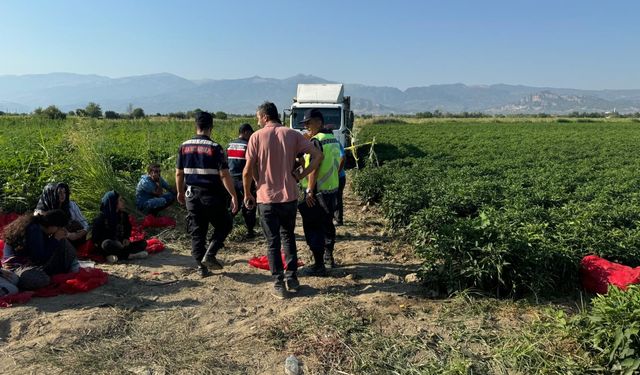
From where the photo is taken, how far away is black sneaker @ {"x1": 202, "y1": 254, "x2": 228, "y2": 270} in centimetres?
527

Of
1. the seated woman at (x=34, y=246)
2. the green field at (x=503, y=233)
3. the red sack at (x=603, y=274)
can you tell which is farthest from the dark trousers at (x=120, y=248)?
the red sack at (x=603, y=274)

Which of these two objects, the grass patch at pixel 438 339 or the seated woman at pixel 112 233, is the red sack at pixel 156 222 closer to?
the seated woman at pixel 112 233

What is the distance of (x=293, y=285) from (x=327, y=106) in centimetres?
1117

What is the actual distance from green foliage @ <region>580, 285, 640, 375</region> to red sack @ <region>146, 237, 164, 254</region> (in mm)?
5252

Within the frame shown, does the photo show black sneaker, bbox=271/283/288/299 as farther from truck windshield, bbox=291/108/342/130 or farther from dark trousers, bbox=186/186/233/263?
truck windshield, bbox=291/108/342/130

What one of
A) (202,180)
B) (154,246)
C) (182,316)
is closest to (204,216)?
(202,180)

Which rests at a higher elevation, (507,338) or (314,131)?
(314,131)

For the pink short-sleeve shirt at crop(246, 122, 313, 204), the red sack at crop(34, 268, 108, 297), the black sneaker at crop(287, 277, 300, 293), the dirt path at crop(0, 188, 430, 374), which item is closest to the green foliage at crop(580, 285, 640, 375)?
the dirt path at crop(0, 188, 430, 374)

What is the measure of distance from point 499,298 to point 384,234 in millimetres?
3173

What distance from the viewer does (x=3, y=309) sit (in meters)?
4.16

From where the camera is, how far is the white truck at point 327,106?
14727 mm

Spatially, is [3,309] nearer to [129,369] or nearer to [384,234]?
[129,369]

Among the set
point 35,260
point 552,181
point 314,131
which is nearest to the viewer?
point 35,260

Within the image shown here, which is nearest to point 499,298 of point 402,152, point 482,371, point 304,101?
point 482,371
